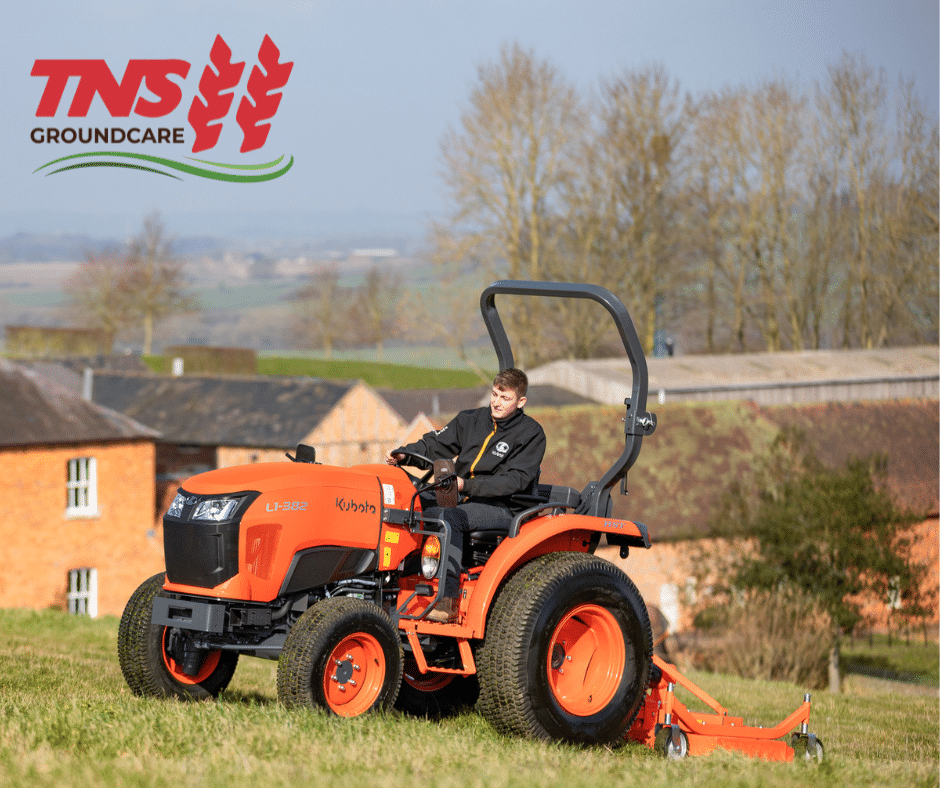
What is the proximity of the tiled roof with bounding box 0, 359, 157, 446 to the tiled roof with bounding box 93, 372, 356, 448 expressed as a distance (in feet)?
28.5

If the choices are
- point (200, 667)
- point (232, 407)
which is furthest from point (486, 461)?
point (232, 407)

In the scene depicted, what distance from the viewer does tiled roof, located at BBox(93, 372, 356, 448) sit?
4572 cm

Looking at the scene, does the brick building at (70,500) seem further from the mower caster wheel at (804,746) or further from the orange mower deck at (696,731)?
the mower caster wheel at (804,746)

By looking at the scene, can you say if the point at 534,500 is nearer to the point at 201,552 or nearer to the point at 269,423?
the point at 201,552

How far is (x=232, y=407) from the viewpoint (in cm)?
4844

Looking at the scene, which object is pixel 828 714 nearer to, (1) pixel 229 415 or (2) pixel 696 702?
(2) pixel 696 702

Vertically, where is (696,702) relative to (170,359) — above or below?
below

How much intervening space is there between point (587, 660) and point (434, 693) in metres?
1.19

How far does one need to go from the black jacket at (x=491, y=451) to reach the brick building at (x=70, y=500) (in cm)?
2916

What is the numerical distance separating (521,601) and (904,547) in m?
23.5

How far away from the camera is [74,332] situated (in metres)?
83.7

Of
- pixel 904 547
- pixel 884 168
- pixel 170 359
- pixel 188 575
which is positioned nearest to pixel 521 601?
pixel 188 575

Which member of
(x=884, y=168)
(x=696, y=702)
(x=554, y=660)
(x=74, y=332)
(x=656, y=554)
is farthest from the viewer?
(x=74, y=332)

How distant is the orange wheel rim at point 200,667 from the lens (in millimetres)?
6855
